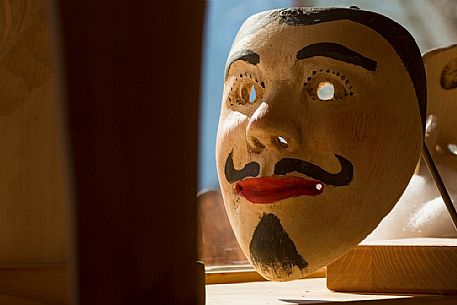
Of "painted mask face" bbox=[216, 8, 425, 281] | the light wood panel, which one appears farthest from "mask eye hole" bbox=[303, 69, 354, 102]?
the light wood panel

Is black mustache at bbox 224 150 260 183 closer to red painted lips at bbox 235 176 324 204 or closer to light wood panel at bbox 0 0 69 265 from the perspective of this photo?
red painted lips at bbox 235 176 324 204

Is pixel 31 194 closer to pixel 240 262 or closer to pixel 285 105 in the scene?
pixel 285 105

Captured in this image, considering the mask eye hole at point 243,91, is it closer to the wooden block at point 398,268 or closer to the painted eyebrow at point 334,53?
the painted eyebrow at point 334,53

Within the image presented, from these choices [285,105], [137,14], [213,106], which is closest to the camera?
[137,14]

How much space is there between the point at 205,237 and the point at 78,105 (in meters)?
0.69

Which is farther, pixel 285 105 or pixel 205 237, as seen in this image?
pixel 205 237

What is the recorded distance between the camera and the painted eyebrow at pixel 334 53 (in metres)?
0.59

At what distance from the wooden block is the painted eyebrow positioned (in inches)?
6.6

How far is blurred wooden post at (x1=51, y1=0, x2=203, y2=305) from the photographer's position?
166mm

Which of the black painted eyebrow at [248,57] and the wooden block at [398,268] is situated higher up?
the black painted eyebrow at [248,57]

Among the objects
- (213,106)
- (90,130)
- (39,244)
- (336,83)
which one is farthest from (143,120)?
(213,106)

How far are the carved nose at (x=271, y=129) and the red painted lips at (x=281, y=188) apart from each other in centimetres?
3

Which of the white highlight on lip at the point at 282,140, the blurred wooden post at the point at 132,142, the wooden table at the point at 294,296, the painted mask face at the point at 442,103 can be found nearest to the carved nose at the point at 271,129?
the white highlight on lip at the point at 282,140

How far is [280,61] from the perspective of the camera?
1.96 ft
